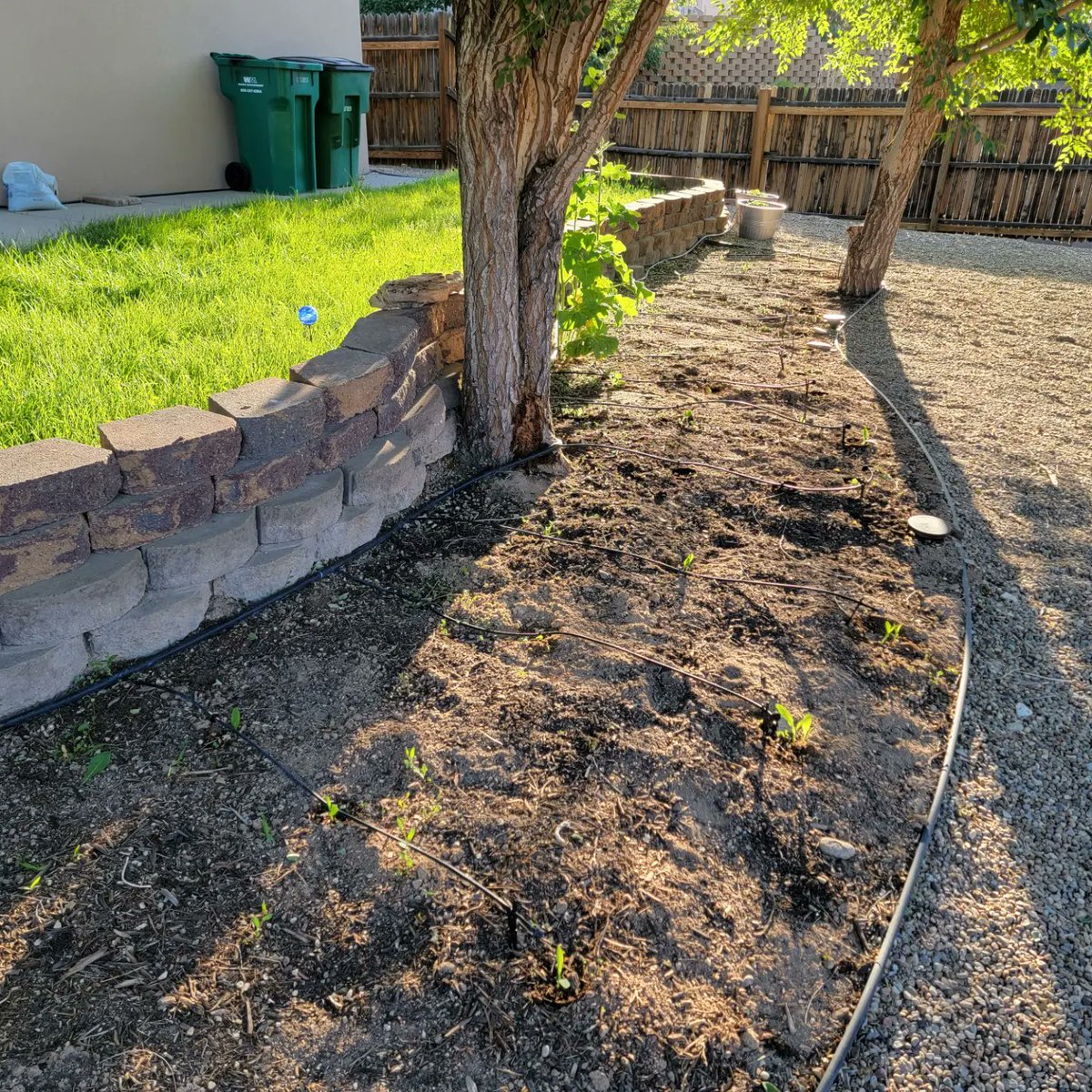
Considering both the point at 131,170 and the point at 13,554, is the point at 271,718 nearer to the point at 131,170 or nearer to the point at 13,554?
the point at 13,554

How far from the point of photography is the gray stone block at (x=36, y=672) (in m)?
2.22

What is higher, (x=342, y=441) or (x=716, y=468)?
(x=342, y=441)

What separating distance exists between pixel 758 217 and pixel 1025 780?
816cm

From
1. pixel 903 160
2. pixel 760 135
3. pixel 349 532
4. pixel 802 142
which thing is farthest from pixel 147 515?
pixel 802 142

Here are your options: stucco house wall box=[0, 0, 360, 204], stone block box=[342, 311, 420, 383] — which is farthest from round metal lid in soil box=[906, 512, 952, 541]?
stucco house wall box=[0, 0, 360, 204]

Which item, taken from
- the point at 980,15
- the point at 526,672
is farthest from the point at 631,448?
the point at 980,15

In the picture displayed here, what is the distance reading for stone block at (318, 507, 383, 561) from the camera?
9.89ft

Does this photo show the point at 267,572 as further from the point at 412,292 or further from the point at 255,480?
the point at 412,292

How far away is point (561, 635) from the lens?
111 inches

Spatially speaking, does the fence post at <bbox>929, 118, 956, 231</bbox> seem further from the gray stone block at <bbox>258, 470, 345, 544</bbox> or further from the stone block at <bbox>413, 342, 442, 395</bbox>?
the gray stone block at <bbox>258, 470, 345, 544</bbox>

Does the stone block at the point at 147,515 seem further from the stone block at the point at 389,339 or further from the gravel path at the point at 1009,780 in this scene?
the gravel path at the point at 1009,780

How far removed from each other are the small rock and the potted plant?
846cm

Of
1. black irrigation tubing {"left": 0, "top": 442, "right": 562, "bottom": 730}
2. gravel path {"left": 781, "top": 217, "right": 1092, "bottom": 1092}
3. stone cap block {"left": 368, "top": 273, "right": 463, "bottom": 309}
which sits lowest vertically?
gravel path {"left": 781, "top": 217, "right": 1092, "bottom": 1092}

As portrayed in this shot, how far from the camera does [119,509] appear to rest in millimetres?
2348
